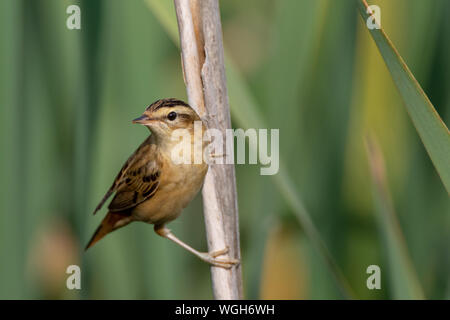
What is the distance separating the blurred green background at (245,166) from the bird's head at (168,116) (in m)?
0.21

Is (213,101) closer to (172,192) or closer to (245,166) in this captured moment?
(172,192)

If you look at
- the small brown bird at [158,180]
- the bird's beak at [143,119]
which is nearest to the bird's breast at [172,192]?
the small brown bird at [158,180]

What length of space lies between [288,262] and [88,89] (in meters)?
1.28

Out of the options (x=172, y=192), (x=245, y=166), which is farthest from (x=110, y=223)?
(x=245, y=166)

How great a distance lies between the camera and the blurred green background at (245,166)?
2.14 metres

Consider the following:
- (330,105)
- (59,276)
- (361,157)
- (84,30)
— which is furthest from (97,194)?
(361,157)

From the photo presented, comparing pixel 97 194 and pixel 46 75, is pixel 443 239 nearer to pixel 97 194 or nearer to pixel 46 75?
pixel 97 194

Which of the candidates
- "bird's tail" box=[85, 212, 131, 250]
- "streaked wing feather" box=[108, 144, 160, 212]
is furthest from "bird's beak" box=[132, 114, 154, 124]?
"bird's tail" box=[85, 212, 131, 250]

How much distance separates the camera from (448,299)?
2.26 meters

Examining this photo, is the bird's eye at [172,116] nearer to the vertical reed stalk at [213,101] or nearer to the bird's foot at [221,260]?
the vertical reed stalk at [213,101]

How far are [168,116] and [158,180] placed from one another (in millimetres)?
365

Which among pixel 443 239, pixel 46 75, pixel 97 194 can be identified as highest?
pixel 46 75

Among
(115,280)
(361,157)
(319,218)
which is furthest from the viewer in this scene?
(361,157)

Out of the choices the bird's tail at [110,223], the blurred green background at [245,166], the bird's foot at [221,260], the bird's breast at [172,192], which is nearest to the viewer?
the bird's foot at [221,260]
